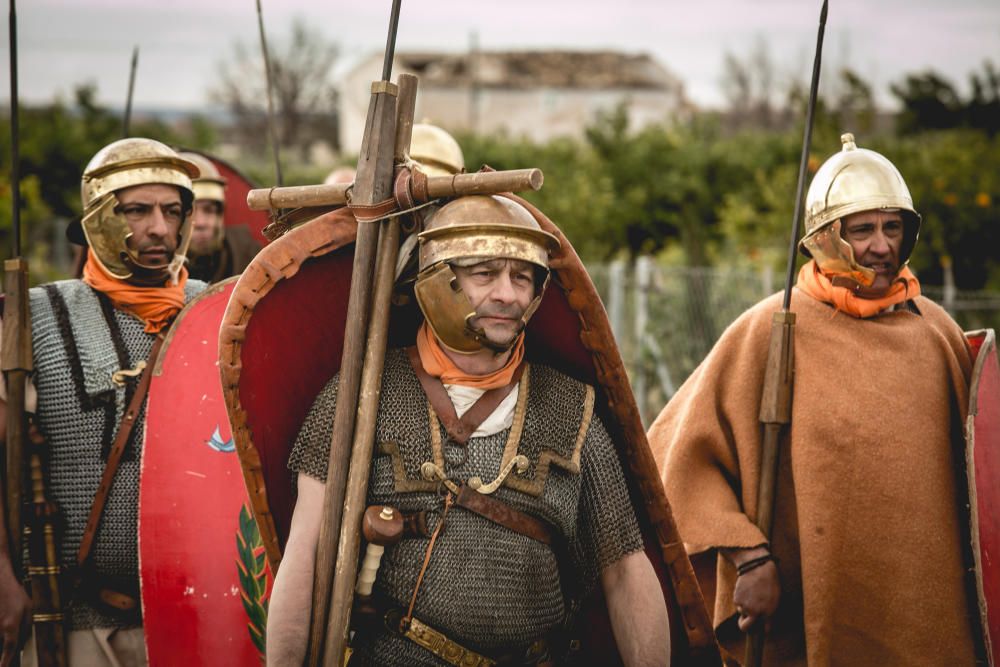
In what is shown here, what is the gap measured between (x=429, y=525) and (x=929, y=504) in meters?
1.76

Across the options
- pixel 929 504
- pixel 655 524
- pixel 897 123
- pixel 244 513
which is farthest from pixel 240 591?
pixel 897 123

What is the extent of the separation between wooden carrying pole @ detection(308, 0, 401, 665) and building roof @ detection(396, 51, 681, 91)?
1530 inches

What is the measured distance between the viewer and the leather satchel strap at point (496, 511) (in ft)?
8.64

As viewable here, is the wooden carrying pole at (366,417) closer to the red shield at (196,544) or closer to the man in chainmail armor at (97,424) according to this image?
the red shield at (196,544)

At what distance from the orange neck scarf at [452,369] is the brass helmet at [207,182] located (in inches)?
99.6

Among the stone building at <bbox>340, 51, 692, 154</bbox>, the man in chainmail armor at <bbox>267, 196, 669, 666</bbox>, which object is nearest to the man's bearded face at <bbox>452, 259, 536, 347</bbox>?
the man in chainmail armor at <bbox>267, 196, 669, 666</bbox>

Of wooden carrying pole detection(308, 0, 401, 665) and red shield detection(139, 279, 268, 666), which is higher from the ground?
wooden carrying pole detection(308, 0, 401, 665)

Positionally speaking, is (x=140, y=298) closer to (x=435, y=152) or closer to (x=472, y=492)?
(x=472, y=492)

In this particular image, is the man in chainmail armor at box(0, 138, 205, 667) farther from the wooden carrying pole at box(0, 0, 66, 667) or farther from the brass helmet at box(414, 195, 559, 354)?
the brass helmet at box(414, 195, 559, 354)

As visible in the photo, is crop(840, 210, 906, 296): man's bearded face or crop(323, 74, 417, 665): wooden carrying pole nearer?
crop(323, 74, 417, 665): wooden carrying pole

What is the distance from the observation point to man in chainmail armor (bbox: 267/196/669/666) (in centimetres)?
260

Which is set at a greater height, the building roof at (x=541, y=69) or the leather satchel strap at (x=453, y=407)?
the building roof at (x=541, y=69)

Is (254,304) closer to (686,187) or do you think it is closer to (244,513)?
(244,513)

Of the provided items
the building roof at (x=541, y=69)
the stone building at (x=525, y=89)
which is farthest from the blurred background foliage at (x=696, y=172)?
the building roof at (x=541, y=69)
